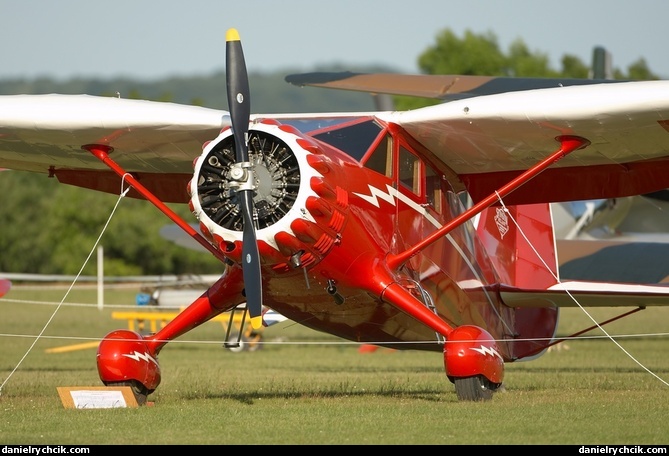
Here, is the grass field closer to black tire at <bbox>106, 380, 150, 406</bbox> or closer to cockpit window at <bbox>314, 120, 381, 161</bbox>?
black tire at <bbox>106, 380, 150, 406</bbox>

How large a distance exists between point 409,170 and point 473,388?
2435 mm

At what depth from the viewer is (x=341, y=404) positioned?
10781 mm

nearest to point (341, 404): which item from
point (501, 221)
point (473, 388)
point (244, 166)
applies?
point (473, 388)

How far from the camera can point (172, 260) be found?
7412 centimetres

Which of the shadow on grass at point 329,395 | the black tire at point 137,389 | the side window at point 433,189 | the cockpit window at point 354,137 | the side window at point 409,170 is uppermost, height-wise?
the cockpit window at point 354,137

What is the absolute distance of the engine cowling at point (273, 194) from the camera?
1007cm

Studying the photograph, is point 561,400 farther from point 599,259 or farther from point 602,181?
point 599,259

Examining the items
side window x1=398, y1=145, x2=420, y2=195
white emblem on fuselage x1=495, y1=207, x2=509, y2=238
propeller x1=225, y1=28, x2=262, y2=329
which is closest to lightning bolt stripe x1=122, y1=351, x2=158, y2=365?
propeller x1=225, y1=28, x2=262, y2=329

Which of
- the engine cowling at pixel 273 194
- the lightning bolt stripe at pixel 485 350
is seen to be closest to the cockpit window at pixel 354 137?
the engine cowling at pixel 273 194

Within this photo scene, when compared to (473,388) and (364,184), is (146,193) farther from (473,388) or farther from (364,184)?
(473,388)

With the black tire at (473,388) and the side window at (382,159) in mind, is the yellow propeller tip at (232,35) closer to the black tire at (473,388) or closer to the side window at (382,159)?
the side window at (382,159)

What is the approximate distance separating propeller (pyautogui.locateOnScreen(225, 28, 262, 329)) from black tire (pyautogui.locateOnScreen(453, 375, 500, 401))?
6.57ft

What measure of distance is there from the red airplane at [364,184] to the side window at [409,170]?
25 millimetres
